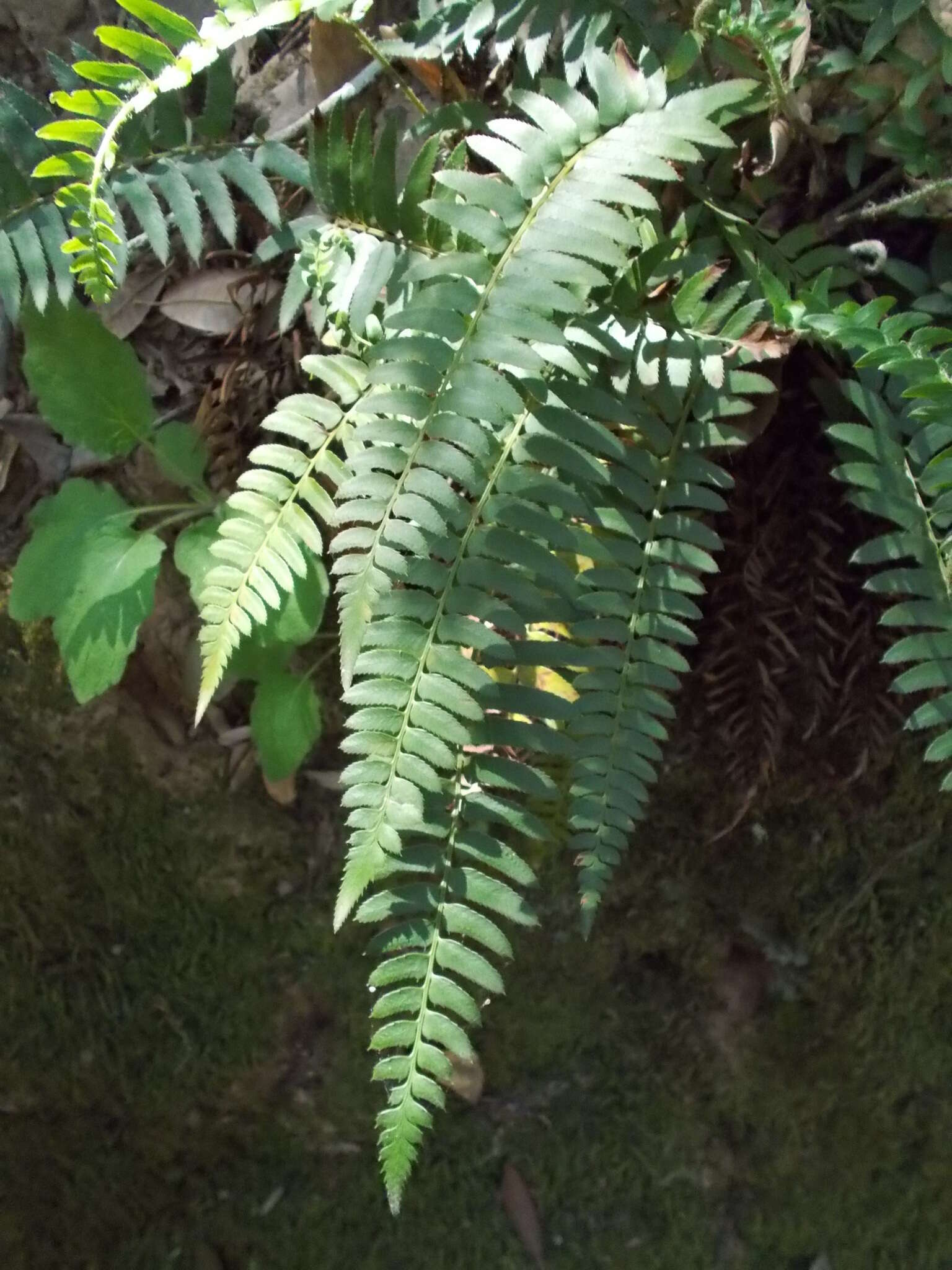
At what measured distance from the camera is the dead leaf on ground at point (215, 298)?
184 centimetres

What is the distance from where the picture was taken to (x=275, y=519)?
146 cm

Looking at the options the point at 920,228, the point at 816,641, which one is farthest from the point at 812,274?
the point at 816,641

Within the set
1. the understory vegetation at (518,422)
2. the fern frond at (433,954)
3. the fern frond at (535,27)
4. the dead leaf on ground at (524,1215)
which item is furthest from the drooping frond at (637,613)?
the dead leaf on ground at (524,1215)

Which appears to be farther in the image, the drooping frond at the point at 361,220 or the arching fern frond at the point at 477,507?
the drooping frond at the point at 361,220

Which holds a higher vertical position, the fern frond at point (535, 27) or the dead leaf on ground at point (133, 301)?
the fern frond at point (535, 27)

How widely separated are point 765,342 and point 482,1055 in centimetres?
166

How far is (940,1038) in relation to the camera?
88.5 inches

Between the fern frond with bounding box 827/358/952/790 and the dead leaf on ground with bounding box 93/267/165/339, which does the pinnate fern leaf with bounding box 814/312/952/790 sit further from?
the dead leaf on ground with bounding box 93/267/165/339

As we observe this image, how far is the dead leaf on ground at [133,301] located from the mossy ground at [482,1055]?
0.82 m

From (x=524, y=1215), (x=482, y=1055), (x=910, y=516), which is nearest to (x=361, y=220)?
(x=910, y=516)

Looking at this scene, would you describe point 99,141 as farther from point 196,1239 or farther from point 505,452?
point 196,1239

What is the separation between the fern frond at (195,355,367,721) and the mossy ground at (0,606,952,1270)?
84 cm

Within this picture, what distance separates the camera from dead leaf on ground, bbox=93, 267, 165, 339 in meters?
1.94

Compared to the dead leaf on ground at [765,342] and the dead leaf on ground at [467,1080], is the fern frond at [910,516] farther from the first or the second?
the dead leaf on ground at [467,1080]
